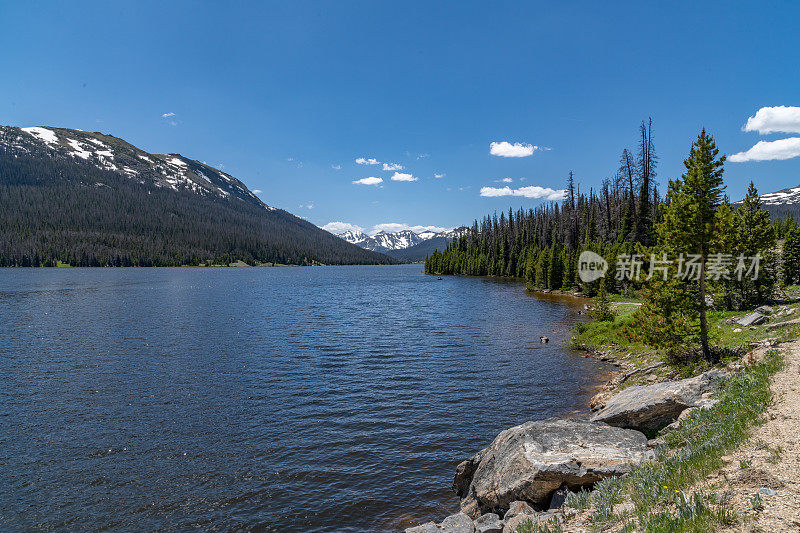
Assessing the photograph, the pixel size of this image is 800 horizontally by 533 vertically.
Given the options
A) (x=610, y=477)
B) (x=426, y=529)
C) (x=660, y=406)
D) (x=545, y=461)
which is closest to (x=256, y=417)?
(x=426, y=529)

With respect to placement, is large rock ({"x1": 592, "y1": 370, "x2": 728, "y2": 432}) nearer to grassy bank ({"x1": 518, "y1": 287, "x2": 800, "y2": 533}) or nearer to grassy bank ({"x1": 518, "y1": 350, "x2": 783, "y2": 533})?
grassy bank ({"x1": 518, "y1": 287, "x2": 800, "y2": 533})

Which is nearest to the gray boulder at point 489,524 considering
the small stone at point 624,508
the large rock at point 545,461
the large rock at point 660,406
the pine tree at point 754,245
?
the large rock at point 545,461

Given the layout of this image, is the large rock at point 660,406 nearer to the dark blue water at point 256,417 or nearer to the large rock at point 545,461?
the large rock at point 545,461

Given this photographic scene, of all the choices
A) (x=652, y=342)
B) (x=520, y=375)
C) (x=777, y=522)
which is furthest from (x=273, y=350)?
(x=777, y=522)

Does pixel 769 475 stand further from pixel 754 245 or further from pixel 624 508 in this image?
pixel 754 245

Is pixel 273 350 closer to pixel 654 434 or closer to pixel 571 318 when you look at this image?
pixel 654 434

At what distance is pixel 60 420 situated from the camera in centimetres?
2120

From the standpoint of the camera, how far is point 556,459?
12227mm

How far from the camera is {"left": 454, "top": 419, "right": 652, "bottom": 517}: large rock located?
11.7 meters

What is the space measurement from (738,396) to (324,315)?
171 ft

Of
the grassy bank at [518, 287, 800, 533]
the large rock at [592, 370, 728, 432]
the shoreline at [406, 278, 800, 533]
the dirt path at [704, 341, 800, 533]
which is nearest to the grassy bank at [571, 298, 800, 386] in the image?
the shoreline at [406, 278, 800, 533]

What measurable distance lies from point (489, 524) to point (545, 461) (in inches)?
102

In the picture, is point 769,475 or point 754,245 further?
point 754,245

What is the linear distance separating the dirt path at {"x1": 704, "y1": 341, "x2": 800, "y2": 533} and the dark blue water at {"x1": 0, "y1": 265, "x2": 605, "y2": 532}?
9.06m
